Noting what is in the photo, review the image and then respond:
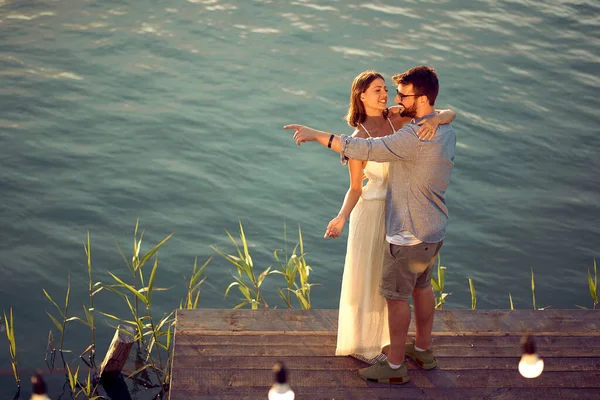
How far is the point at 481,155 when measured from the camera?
967 cm

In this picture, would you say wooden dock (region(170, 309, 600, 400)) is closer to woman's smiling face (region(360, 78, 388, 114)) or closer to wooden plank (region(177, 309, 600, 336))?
wooden plank (region(177, 309, 600, 336))

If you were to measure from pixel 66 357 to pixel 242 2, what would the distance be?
831 cm

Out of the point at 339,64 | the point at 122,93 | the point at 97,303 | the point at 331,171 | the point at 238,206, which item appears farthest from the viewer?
the point at 339,64

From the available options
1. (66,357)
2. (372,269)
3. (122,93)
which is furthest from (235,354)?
(122,93)

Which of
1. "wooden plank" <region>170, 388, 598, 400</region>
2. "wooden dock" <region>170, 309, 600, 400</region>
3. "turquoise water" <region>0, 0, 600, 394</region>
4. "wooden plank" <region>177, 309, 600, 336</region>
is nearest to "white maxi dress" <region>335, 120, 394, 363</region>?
"wooden dock" <region>170, 309, 600, 400</region>

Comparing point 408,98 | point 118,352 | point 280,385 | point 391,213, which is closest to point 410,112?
point 408,98

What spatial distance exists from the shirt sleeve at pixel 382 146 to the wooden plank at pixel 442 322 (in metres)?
1.39

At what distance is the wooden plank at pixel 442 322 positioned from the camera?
196 inches

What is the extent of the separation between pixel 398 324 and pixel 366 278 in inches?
12.0

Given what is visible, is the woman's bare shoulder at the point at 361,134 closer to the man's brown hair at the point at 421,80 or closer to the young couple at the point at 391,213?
the young couple at the point at 391,213

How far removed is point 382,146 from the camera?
3.92 metres

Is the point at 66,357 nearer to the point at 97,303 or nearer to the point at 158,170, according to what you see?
the point at 97,303

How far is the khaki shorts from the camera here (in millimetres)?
4212

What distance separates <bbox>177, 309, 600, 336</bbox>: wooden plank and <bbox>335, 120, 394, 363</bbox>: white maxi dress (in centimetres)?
35
